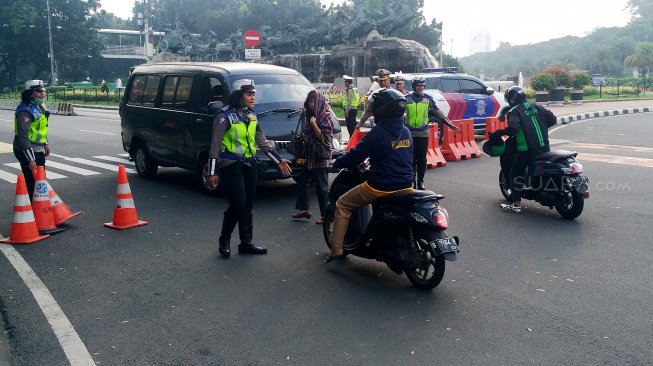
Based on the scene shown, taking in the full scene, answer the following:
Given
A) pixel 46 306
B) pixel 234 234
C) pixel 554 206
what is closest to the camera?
pixel 46 306

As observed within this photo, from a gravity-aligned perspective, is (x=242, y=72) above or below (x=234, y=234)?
above

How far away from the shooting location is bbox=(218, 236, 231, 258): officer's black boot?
270 inches

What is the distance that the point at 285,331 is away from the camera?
4.79 m

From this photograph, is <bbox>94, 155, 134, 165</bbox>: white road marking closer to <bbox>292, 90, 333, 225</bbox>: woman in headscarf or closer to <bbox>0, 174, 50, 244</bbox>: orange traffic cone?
<bbox>0, 174, 50, 244</bbox>: orange traffic cone

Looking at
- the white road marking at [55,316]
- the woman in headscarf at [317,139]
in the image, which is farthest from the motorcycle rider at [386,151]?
the white road marking at [55,316]

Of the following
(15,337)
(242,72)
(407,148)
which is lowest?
(15,337)

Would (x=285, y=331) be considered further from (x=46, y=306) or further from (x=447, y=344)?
(x=46, y=306)

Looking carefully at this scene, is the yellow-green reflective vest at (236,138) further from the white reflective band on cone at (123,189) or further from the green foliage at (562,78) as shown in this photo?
the green foliage at (562,78)

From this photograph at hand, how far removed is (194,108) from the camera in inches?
406

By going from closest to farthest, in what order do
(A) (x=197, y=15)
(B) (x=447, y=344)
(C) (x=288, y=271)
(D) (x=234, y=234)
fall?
(B) (x=447, y=344)
(C) (x=288, y=271)
(D) (x=234, y=234)
(A) (x=197, y=15)

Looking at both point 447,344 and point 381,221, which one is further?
point 381,221

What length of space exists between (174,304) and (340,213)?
1.67 metres

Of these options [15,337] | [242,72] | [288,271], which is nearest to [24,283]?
[15,337]

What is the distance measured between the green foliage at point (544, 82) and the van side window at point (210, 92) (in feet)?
88.1
